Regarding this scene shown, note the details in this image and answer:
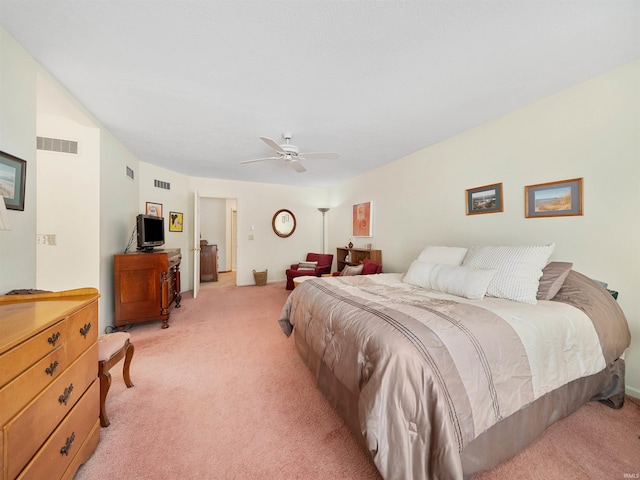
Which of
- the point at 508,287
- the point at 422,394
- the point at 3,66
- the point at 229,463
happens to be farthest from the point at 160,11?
the point at 508,287

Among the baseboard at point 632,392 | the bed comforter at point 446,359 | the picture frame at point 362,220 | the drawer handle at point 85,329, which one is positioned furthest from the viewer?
the picture frame at point 362,220

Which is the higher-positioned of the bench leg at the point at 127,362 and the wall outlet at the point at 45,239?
the wall outlet at the point at 45,239

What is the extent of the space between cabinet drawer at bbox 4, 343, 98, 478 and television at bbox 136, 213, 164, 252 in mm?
2331

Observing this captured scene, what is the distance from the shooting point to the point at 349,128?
9.30 ft

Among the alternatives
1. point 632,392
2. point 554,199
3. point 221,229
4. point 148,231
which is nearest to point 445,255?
point 554,199

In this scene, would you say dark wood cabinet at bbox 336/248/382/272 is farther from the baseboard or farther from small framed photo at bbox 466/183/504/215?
the baseboard

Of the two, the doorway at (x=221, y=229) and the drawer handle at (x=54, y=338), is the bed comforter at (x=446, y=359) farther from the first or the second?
the doorway at (x=221, y=229)

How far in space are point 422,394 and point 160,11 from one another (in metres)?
2.44

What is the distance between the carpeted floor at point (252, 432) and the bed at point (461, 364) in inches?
4.3

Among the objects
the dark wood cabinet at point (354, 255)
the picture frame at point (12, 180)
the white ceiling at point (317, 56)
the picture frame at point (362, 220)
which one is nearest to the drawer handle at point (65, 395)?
the picture frame at point (12, 180)

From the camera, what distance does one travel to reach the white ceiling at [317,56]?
1354 millimetres

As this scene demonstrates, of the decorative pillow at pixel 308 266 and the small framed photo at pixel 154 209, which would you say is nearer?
the small framed photo at pixel 154 209

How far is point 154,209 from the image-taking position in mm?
4336

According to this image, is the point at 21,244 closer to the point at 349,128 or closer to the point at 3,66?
the point at 3,66
